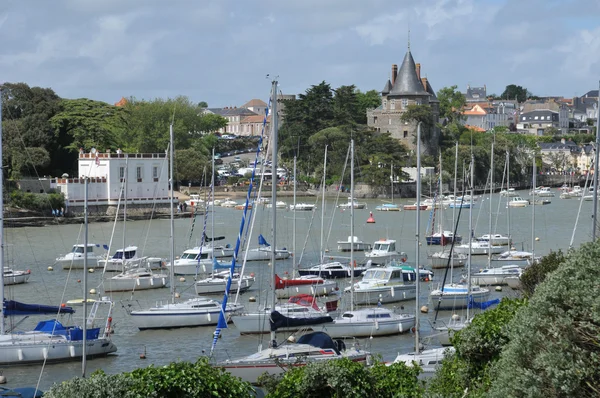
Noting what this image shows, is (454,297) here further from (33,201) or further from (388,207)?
(388,207)

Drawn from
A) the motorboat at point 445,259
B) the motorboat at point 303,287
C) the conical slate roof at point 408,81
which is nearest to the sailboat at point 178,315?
the motorboat at point 303,287

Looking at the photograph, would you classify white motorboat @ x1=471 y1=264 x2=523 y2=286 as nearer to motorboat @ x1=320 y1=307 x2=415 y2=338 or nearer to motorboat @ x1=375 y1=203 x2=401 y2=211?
motorboat @ x1=320 y1=307 x2=415 y2=338

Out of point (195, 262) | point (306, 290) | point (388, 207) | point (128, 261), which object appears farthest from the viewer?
point (388, 207)

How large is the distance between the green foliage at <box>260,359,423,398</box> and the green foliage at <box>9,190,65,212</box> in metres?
51.9

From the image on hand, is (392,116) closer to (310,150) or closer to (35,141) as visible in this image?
(310,150)

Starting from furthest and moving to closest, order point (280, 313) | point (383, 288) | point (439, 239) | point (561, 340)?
point (439, 239) < point (383, 288) < point (280, 313) < point (561, 340)

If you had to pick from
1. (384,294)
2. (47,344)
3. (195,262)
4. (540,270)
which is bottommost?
(47,344)

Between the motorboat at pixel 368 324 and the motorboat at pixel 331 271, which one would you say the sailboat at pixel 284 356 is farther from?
the motorboat at pixel 331 271

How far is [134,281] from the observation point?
1400 inches

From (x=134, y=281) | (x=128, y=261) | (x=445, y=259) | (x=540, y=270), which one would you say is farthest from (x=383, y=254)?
(x=540, y=270)

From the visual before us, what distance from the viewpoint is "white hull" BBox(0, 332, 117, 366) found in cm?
2248

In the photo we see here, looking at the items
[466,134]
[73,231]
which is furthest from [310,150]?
[73,231]

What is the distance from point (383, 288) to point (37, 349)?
1269cm

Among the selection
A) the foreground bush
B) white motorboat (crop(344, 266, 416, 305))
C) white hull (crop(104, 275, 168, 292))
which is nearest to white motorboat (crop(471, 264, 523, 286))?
white motorboat (crop(344, 266, 416, 305))
